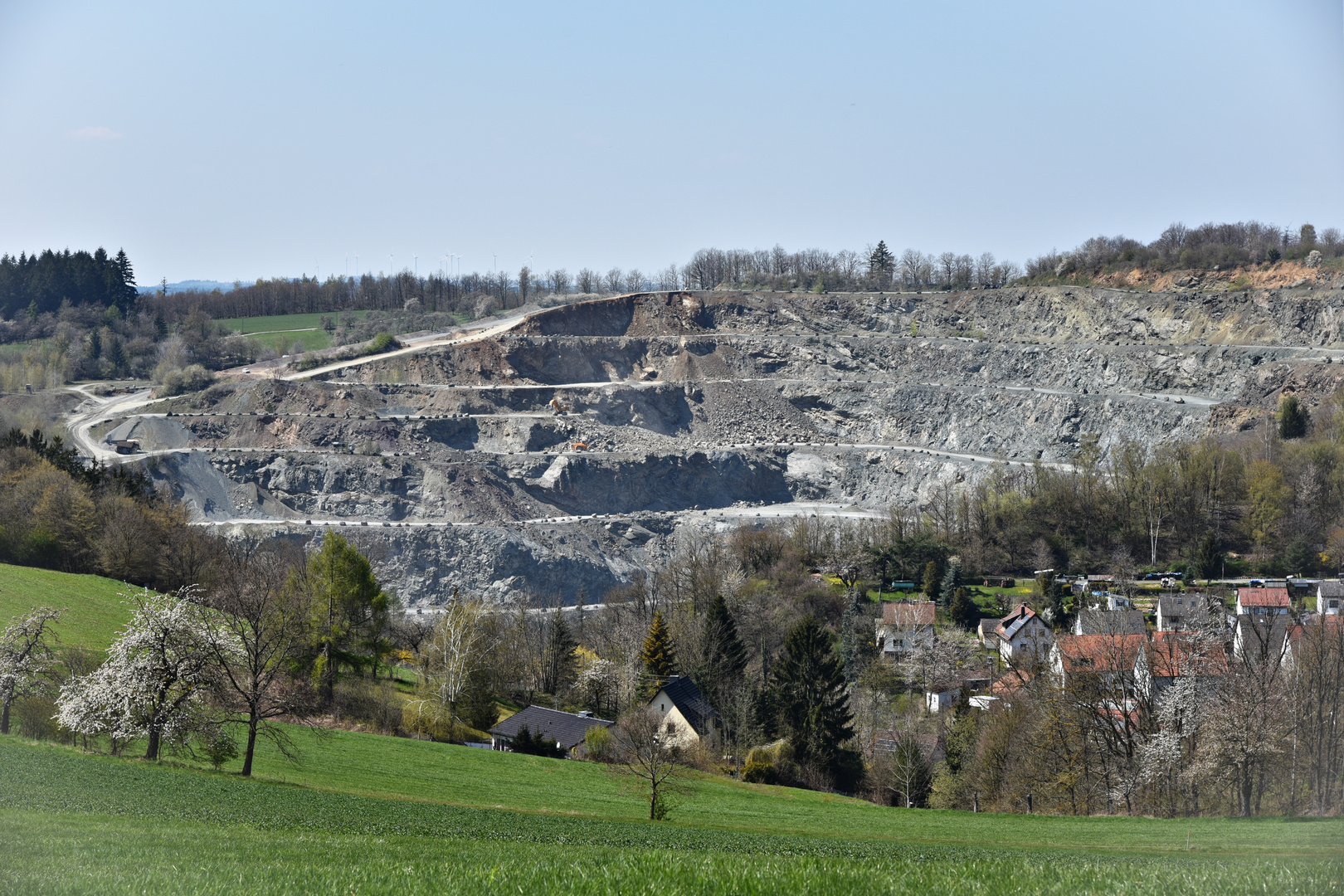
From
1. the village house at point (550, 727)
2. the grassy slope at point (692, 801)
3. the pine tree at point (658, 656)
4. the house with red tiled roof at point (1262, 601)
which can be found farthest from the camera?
the house with red tiled roof at point (1262, 601)

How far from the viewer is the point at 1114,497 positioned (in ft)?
189

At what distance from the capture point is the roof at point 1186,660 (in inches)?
949

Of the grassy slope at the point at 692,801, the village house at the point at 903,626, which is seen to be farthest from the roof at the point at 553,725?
the village house at the point at 903,626

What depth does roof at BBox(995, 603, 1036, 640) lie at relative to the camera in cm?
4225

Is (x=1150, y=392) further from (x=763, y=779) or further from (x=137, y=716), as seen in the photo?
(x=137, y=716)

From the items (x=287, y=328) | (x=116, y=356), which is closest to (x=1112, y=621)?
(x=116, y=356)

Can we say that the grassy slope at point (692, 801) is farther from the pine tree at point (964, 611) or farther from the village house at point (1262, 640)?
the pine tree at point (964, 611)

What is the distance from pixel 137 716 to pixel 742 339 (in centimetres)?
8152

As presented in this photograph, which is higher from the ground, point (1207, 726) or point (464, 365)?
point (464, 365)

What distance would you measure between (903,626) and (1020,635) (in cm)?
498

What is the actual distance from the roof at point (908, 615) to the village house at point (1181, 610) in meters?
9.54

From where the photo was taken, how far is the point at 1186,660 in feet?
79.1

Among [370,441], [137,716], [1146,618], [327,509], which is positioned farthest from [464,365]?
[137,716]

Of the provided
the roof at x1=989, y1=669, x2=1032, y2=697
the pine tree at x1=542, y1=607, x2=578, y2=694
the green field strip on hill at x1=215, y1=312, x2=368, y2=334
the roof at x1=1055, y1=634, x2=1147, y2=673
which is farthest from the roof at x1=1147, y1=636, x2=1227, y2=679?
the green field strip on hill at x1=215, y1=312, x2=368, y2=334
